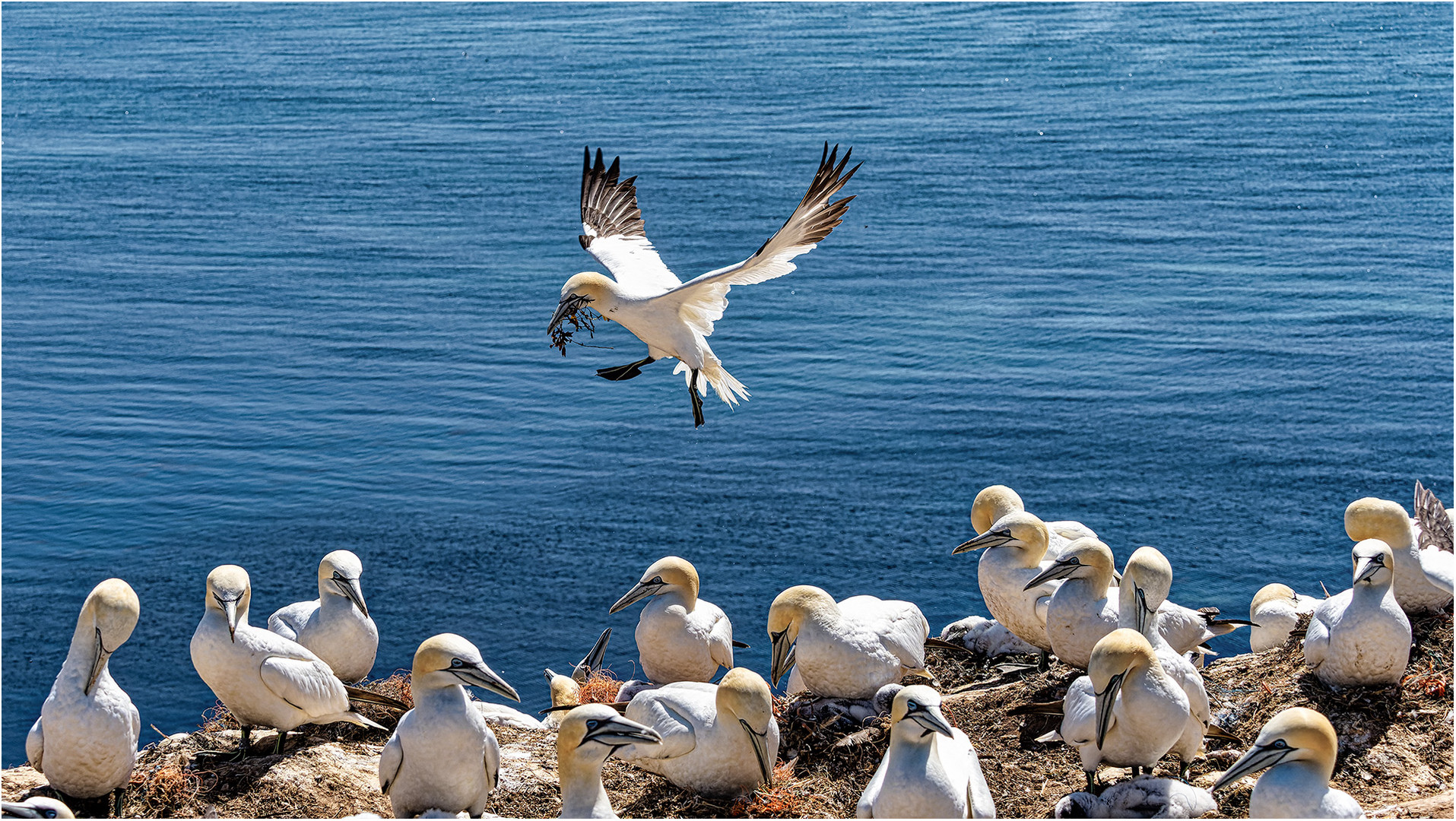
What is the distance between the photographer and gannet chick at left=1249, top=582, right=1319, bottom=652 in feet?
42.9

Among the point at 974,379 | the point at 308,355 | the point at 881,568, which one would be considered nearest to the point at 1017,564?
the point at 881,568

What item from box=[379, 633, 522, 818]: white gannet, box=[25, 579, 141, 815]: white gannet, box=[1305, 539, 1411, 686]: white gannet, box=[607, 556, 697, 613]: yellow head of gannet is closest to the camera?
box=[379, 633, 522, 818]: white gannet

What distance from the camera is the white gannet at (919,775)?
799cm

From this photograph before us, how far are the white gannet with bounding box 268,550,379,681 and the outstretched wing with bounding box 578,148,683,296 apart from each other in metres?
4.51

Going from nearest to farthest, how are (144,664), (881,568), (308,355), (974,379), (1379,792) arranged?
(1379,792) → (144,664) → (881,568) → (974,379) → (308,355)

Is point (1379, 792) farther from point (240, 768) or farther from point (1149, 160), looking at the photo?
point (1149, 160)

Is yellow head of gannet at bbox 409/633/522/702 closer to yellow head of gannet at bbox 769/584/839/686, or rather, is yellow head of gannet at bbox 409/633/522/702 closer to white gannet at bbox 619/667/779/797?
white gannet at bbox 619/667/779/797

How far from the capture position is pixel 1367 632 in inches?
392

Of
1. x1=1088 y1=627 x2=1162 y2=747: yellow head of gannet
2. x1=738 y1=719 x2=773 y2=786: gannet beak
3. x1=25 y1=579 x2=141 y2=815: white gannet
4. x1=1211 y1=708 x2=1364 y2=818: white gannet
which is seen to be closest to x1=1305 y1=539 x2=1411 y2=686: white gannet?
x1=1088 y1=627 x2=1162 y2=747: yellow head of gannet

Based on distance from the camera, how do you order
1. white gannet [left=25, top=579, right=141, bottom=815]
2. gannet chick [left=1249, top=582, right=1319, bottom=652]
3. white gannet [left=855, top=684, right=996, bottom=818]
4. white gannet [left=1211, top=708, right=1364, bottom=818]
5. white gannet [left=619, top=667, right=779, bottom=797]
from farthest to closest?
gannet chick [left=1249, top=582, right=1319, bottom=652], white gannet [left=619, top=667, right=779, bottom=797], white gannet [left=25, top=579, right=141, bottom=815], white gannet [left=855, top=684, right=996, bottom=818], white gannet [left=1211, top=708, right=1364, bottom=818]

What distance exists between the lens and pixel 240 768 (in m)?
9.52

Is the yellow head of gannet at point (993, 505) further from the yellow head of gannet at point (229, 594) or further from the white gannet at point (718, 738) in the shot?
the yellow head of gannet at point (229, 594)

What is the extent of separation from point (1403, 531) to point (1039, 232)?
32755mm

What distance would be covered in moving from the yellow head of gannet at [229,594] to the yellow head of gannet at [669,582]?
9.23 ft
